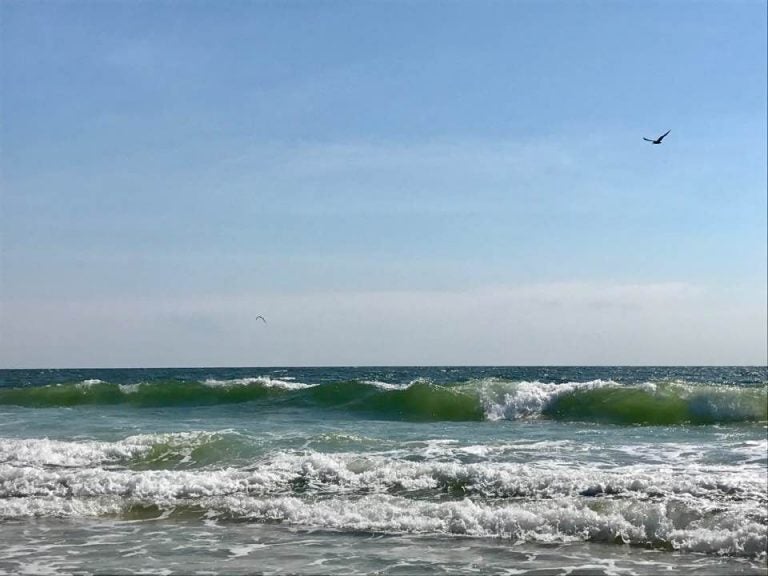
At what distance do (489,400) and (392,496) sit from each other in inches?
522

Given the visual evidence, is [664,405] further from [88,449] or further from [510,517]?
[88,449]

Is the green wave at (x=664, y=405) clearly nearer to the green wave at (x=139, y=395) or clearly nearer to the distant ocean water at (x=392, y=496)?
the distant ocean water at (x=392, y=496)

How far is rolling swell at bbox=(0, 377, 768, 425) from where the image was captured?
23.1m

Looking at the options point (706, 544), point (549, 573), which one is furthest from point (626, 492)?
point (549, 573)

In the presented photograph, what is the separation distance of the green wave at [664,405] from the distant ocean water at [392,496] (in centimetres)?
14

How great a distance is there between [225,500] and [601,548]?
589 centimetres

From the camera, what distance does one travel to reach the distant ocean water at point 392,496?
970 centimetres

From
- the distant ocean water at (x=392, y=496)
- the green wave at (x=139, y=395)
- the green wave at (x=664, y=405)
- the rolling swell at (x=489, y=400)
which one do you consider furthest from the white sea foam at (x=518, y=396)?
the green wave at (x=139, y=395)

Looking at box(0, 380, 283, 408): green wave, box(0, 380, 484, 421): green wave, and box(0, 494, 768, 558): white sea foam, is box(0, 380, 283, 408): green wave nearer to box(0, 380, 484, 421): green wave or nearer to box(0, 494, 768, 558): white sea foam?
box(0, 380, 484, 421): green wave

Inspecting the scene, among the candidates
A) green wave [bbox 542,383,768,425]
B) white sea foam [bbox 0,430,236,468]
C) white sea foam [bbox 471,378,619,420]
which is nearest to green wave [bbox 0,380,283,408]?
white sea foam [bbox 471,378,619,420]

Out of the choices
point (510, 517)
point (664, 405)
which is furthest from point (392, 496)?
point (664, 405)

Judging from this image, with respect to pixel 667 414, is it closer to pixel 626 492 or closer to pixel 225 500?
pixel 626 492

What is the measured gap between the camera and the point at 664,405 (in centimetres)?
2367

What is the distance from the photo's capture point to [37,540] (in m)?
10.7
